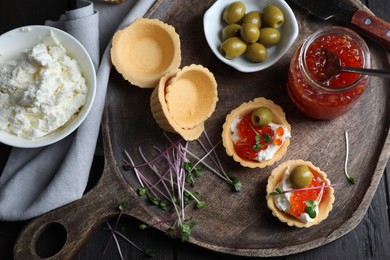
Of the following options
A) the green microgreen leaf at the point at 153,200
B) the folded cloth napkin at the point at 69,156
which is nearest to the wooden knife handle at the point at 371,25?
the folded cloth napkin at the point at 69,156

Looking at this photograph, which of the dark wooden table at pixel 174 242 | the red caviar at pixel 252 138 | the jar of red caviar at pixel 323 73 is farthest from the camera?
the dark wooden table at pixel 174 242

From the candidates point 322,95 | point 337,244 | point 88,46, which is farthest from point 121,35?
point 337,244

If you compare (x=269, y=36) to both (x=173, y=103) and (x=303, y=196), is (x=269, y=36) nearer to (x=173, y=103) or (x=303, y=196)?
(x=173, y=103)

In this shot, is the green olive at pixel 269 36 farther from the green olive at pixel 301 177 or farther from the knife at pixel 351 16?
the green olive at pixel 301 177

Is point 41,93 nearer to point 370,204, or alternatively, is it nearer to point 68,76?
point 68,76

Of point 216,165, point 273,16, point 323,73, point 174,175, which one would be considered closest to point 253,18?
point 273,16
